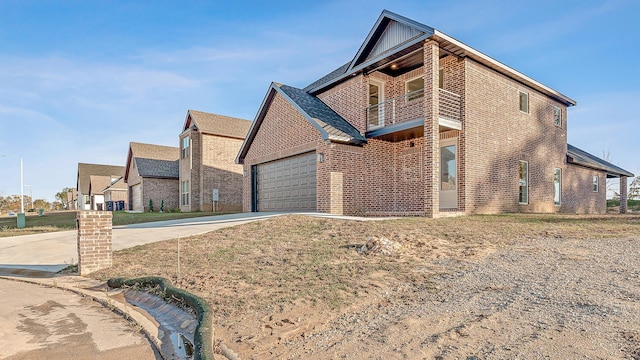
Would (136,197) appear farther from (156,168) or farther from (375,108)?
(375,108)

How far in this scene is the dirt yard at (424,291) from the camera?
330cm

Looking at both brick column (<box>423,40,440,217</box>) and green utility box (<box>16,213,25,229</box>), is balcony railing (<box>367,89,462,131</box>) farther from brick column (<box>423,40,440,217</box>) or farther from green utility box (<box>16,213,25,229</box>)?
green utility box (<box>16,213,25,229</box>)

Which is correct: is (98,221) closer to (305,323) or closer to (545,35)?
(305,323)

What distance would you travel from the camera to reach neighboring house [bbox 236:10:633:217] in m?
12.8

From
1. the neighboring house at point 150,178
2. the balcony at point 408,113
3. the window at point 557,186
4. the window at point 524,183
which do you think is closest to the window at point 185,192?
the neighboring house at point 150,178

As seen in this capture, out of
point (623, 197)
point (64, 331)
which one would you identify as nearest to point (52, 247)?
point (64, 331)

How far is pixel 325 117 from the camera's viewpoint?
1498cm

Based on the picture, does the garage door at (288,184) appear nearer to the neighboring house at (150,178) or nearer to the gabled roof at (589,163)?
the gabled roof at (589,163)

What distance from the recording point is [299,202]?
15719 mm

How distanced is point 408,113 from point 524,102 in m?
5.48

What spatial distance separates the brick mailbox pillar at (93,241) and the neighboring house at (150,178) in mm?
24848

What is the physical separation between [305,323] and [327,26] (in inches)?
500

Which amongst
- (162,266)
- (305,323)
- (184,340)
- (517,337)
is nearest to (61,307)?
(162,266)

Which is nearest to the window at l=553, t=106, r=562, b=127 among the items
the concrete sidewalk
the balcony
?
the balcony
